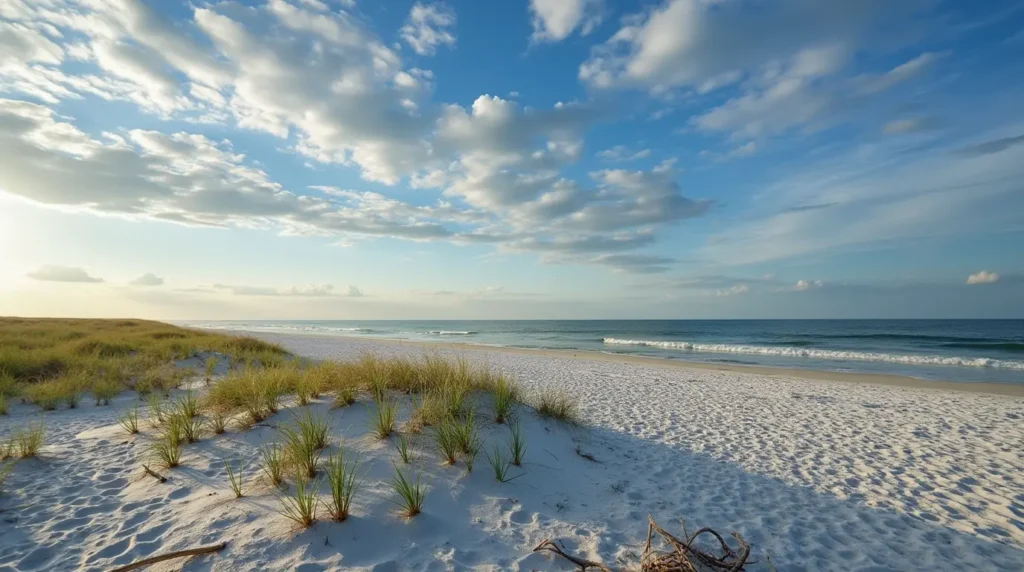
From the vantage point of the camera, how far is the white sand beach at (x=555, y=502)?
11.9ft

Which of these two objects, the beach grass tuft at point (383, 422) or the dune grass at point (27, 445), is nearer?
the dune grass at point (27, 445)

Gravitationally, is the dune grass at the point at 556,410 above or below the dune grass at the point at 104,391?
above

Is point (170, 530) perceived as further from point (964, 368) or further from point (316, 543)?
point (964, 368)

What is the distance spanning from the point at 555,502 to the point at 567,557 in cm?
110

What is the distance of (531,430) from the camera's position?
249 inches

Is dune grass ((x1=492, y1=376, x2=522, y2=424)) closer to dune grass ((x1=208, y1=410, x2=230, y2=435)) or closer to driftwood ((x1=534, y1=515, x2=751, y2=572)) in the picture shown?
driftwood ((x1=534, y1=515, x2=751, y2=572))

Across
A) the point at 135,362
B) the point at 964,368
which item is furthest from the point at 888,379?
the point at 135,362

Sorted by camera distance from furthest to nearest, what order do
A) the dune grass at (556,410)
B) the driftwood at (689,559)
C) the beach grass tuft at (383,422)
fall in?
the dune grass at (556,410), the beach grass tuft at (383,422), the driftwood at (689,559)

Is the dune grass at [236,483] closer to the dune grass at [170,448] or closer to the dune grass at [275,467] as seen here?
the dune grass at [275,467]

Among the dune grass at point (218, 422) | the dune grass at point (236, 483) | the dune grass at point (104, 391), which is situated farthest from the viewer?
the dune grass at point (104, 391)

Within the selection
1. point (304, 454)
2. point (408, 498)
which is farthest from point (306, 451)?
point (408, 498)

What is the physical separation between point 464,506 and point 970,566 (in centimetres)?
475

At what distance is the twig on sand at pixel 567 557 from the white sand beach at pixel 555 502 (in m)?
0.09

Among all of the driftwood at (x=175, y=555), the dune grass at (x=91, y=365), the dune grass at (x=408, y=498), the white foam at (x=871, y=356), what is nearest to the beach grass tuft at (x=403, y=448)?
the dune grass at (x=408, y=498)
